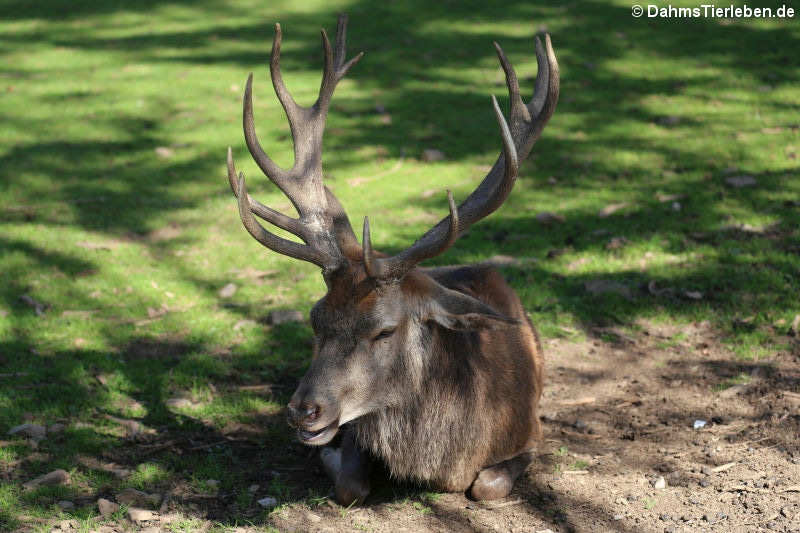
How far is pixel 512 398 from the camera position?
Answer: 16.0 feet

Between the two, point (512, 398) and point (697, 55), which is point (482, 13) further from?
point (512, 398)

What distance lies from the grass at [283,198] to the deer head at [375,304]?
0.87m

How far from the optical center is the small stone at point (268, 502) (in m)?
4.64

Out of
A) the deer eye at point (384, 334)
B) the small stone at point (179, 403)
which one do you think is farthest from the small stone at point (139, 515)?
the deer eye at point (384, 334)

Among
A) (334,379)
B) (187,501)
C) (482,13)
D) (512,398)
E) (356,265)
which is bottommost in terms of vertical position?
(187,501)

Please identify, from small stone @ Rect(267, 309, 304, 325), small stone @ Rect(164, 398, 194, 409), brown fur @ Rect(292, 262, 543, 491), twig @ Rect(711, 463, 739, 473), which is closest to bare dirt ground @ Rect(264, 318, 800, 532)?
twig @ Rect(711, 463, 739, 473)

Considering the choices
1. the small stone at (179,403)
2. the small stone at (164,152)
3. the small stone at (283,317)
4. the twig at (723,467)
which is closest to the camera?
the twig at (723,467)

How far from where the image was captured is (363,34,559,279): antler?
4.14 metres

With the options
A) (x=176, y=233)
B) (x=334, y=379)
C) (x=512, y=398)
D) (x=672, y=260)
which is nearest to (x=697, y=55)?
(x=672, y=260)

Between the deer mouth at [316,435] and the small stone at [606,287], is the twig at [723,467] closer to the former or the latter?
the deer mouth at [316,435]

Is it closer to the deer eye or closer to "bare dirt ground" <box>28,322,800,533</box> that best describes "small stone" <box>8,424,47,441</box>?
"bare dirt ground" <box>28,322,800,533</box>

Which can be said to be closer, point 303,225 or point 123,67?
point 303,225

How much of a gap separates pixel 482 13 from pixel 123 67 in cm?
576

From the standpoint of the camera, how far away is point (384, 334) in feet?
14.3
